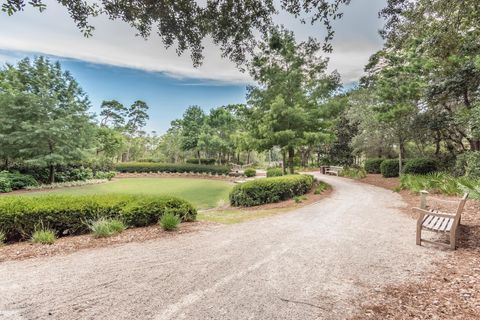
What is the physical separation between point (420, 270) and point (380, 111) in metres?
10.8

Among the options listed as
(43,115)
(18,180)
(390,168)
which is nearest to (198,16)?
(390,168)

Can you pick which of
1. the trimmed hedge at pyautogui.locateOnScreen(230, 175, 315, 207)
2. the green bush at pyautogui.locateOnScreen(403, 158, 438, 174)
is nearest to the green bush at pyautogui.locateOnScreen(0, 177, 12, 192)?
the trimmed hedge at pyautogui.locateOnScreen(230, 175, 315, 207)

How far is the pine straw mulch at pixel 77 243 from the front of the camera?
159 inches

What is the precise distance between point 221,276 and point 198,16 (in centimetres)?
365

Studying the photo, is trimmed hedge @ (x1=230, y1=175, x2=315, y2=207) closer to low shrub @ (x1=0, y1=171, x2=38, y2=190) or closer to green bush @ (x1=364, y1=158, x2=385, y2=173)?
green bush @ (x1=364, y1=158, x2=385, y2=173)

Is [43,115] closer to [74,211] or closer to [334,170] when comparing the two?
[74,211]

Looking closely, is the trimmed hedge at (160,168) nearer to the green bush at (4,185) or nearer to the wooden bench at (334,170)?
the green bush at (4,185)

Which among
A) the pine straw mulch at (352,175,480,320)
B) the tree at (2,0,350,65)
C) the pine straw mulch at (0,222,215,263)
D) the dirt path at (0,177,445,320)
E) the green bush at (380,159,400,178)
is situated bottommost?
the pine straw mulch at (0,222,215,263)

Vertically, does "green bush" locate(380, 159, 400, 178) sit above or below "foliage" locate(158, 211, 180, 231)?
above

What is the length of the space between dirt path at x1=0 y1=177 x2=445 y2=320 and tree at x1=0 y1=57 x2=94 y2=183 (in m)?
16.1

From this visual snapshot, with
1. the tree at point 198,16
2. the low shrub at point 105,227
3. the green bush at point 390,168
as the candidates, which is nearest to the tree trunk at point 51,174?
the low shrub at point 105,227

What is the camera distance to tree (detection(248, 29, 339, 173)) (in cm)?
1205

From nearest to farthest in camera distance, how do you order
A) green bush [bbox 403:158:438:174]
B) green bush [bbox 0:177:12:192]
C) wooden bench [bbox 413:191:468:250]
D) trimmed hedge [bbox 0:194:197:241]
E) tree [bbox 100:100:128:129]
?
wooden bench [bbox 413:191:468:250], trimmed hedge [bbox 0:194:197:241], green bush [bbox 403:158:438:174], green bush [bbox 0:177:12:192], tree [bbox 100:100:128:129]

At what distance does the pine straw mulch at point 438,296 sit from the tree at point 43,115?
775 inches
